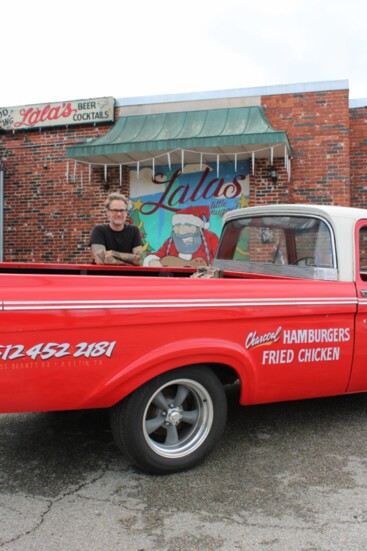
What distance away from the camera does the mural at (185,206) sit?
1034 cm

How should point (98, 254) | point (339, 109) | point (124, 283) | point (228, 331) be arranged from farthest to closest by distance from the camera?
point (339, 109) → point (98, 254) → point (228, 331) → point (124, 283)

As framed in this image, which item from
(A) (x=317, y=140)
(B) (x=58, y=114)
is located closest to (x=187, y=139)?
(A) (x=317, y=140)

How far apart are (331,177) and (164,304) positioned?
8.04 meters

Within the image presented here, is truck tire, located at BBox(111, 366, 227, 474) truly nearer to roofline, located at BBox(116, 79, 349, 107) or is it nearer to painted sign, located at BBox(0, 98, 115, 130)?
roofline, located at BBox(116, 79, 349, 107)

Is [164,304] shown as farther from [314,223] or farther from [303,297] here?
[314,223]

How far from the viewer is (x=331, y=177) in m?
9.87

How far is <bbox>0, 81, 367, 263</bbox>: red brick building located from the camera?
9750 mm

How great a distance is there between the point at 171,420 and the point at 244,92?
8723 mm

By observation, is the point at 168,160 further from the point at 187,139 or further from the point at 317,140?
the point at 317,140

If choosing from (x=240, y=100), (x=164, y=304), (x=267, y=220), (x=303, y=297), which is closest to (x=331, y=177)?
(x=240, y=100)

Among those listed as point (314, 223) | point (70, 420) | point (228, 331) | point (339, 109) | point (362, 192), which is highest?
point (339, 109)

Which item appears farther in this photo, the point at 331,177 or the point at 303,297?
the point at 331,177

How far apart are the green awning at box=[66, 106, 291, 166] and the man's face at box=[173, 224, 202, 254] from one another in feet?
4.59

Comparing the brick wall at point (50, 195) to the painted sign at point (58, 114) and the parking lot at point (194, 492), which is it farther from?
the parking lot at point (194, 492)
